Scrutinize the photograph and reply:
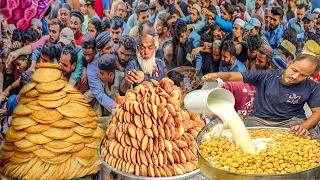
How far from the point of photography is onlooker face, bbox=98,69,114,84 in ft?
Answer: 9.17

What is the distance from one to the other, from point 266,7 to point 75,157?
163 centimetres

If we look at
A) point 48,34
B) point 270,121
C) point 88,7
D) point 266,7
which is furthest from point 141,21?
point 270,121

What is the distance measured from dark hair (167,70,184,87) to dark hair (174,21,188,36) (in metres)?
0.26

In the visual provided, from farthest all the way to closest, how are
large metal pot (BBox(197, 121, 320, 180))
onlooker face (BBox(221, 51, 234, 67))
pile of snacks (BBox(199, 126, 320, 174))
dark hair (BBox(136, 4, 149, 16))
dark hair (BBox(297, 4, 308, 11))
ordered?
dark hair (BBox(297, 4, 308, 11)) → onlooker face (BBox(221, 51, 234, 67)) → dark hair (BBox(136, 4, 149, 16)) → pile of snacks (BBox(199, 126, 320, 174)) → large metal pot (BBox(197, 121, 320, 180))

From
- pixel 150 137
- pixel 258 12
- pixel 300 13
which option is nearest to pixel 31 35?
pixel 150 137

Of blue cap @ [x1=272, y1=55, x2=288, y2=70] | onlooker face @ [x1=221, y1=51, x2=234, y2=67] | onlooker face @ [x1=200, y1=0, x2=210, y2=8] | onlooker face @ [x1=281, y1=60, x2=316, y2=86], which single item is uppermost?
onlooker face @ [x1=200, y1=0, x2=210, y2=8]

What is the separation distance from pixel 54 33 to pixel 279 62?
1501 millimetres

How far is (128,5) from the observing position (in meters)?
2.79

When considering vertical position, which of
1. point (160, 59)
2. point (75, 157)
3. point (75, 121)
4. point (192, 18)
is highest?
point (192, 18)

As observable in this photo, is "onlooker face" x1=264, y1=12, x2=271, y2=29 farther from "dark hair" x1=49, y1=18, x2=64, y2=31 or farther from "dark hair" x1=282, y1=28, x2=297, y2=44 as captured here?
"dark hair" x1=49, y1=18, x2=64, y2=31

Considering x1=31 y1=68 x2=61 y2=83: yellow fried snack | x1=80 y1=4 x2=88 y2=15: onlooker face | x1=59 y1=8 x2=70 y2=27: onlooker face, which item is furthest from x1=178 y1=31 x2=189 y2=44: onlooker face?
x1=31 y1=68 x2=61 y2=83: yellow fried snack

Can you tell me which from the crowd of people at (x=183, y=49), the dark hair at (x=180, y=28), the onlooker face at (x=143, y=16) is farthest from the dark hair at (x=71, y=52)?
the dark hair at (x=180, y=28)

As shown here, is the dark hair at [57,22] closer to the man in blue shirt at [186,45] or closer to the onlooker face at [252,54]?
the man in blue shirt at [186,45]

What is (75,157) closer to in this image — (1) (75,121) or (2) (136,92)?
(1) (75,121)
